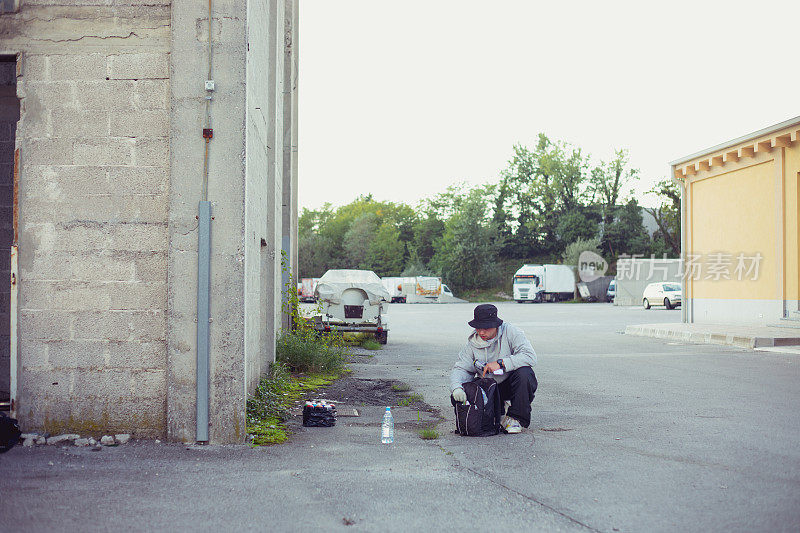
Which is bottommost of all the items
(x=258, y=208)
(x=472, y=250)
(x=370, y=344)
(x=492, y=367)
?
(x=370, y=344)

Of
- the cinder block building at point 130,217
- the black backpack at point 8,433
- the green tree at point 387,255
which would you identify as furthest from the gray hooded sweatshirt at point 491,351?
the green tree at point 387,255

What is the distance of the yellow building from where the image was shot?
20203 millimetres

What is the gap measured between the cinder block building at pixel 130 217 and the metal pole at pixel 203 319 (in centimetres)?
1

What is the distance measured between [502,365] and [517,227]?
243ft

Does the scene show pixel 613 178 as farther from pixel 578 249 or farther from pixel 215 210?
pixel 215 210

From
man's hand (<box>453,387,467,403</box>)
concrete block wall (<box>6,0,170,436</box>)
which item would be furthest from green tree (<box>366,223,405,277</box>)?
concrete block wall (<box>6,0,170,436</box>)

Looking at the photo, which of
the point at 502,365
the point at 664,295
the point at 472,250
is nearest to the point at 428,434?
the point at 502,365

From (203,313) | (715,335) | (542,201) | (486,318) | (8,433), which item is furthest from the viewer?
(542,201)

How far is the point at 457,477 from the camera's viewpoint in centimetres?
536

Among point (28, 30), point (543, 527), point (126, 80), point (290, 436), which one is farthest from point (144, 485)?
point (28, 30)

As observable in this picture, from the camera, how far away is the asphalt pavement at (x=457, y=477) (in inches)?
170

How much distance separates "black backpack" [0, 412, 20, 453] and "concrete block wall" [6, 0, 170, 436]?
0.25 metres

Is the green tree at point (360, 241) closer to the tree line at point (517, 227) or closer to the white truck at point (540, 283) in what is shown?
the tree line at point (517, 227)

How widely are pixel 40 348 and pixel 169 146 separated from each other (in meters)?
2.15
